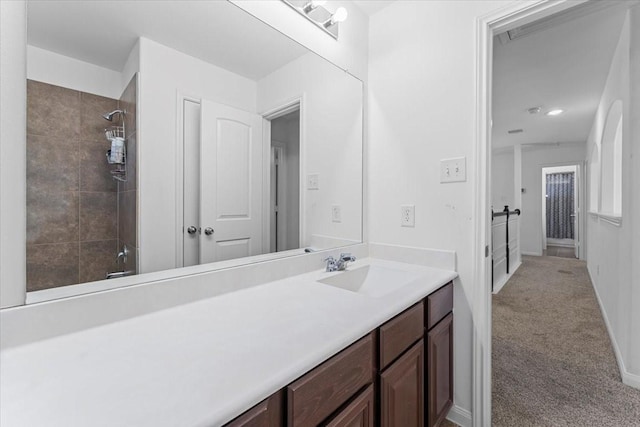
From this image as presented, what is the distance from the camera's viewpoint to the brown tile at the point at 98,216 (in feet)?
2.85

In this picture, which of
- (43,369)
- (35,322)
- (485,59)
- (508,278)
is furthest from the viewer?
(508,278)

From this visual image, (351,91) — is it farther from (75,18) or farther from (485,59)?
(75,18)

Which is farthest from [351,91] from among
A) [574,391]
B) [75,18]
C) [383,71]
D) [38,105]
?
[574,391]

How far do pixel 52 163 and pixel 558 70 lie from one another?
12.8 feet

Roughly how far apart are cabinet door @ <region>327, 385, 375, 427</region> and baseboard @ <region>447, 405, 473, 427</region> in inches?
34.7

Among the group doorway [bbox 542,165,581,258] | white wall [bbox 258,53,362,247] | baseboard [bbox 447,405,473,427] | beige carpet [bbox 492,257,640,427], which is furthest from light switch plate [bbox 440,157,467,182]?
doorway [bbox 542,165,581,258]

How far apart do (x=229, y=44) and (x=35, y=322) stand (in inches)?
46.0

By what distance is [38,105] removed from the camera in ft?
2.56

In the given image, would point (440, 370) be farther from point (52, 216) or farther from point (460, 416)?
point (52, 216)

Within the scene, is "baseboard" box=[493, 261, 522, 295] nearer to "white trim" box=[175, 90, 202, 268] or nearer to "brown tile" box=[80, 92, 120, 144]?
"white trim" box=[175, 90, 202, 268]

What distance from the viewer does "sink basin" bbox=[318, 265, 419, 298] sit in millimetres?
1446

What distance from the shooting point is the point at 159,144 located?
1009mm

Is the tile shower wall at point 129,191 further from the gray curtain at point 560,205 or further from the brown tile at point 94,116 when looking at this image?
the gray curtain at point 560,205

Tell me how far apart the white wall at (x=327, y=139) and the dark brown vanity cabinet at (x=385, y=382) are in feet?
2.23
